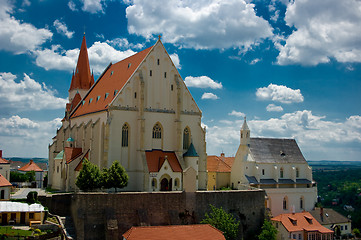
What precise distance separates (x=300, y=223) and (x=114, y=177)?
30210mm

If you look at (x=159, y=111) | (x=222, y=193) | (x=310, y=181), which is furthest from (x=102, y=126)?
(x=310, y=181)

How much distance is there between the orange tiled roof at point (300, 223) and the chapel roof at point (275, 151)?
11.7 metres

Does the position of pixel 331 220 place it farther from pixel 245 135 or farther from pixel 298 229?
pixel 245 135

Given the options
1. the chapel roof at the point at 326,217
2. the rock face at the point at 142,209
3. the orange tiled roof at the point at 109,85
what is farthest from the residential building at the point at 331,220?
the orange tiled roof at the point at 109,85

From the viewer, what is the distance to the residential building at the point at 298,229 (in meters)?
60.2

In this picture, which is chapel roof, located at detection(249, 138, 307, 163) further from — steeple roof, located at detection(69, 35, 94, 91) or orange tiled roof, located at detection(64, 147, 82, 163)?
steeple roof, located at detection(69, 35, 94, 91)

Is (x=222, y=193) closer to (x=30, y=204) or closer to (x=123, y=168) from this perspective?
(x=123, y=168)

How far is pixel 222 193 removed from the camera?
5425 cm

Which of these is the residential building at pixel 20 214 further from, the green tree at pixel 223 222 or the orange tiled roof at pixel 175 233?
the green tree at pixel 223 222

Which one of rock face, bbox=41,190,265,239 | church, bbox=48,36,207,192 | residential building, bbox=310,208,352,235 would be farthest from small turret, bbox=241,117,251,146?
residential building, bbox=310,208,352,235

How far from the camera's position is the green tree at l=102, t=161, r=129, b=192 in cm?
5278

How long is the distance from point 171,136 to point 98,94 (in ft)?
50.0

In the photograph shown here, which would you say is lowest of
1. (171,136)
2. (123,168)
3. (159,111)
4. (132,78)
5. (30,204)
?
(30,204)

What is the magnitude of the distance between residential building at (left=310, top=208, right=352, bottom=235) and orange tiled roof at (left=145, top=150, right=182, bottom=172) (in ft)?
89.6
